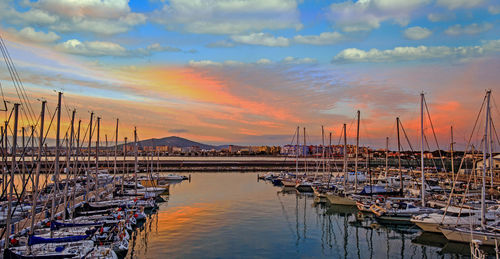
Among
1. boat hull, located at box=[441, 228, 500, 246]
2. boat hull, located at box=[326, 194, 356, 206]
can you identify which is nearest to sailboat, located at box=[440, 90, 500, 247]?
boat hull, located at box=[441, 228, 500, 246]

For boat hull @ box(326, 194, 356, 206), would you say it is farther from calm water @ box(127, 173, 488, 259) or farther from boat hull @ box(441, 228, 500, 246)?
boat hull @ box(441, 228, 500, 246)

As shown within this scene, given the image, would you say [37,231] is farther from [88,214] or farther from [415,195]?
[415,195]

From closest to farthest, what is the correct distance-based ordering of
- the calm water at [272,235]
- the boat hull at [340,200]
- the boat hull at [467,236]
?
the boat hull at [467,236] < the calm water at [272,235] < the boat hull at [340,200]

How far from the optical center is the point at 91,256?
20.3 metres

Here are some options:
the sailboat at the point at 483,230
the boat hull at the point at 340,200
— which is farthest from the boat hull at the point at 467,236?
the boat hull at the point at 340,200

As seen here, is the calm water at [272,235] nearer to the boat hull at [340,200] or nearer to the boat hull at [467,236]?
the boat hull at [467,236]

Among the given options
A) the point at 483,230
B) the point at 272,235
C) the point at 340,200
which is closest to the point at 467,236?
the point at 483,230

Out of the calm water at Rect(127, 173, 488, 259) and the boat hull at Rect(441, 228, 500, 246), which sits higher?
the boat hull at Rect(441, 228, 500, 246)

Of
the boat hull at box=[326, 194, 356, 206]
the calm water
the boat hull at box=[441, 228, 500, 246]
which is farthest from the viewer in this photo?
the boat hull at box=[326, 194, 356, 206]

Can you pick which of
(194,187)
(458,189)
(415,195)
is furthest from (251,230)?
(458,189)

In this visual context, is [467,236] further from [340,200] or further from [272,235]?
[340,200]

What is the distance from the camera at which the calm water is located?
2572 cm

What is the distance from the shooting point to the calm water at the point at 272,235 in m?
25.7

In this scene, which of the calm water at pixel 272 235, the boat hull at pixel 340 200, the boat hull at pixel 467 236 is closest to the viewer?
the boat hull at pixel 467 236
